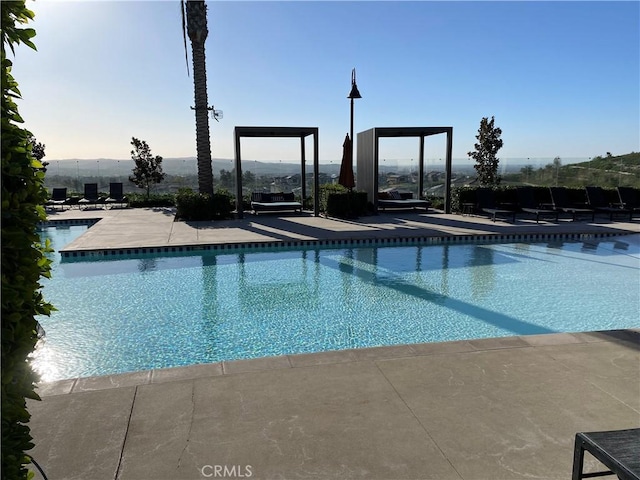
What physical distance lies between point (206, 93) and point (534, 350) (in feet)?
42.9

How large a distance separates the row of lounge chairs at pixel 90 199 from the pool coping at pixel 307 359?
645 inches

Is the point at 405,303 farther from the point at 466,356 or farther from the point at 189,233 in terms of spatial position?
the point at 189,233

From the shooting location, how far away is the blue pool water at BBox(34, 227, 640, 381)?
4.66 meters

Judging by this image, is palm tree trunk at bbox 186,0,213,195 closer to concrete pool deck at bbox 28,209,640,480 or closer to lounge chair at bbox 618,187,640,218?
concrete pool deck at bbox 28,209,640,480

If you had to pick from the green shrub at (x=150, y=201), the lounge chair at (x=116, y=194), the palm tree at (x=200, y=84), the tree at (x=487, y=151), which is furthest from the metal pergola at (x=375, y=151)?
the lounge chair at (x=116, y=194)

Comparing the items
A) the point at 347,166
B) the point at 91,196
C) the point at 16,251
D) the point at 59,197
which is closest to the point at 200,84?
the point at 347,166

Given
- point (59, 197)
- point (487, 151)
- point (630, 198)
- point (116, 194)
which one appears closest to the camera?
point (630, 198)

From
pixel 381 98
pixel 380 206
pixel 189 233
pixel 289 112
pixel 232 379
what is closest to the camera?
pixel 232 379

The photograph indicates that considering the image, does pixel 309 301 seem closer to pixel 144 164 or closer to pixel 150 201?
pixel 150 201

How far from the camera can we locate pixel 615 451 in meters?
1.45

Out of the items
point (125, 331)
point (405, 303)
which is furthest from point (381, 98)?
point (125, 331)

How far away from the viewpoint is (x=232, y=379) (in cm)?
302

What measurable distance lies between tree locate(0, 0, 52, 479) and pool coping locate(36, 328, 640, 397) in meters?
1.67

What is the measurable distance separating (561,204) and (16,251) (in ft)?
50.3
